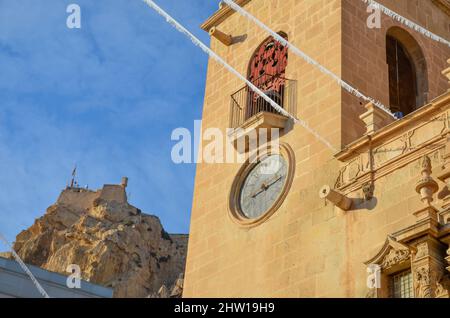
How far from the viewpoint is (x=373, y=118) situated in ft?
58.1

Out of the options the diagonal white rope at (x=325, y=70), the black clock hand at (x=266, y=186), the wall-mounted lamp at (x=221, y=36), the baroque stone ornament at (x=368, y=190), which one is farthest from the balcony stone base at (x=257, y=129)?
the wall-mounted lamp at (x=221, y=36)

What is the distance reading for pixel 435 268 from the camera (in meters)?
14.1

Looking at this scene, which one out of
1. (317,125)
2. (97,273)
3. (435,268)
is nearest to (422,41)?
(317,125)

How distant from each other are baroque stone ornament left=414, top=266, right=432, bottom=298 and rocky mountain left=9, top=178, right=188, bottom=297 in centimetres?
4965

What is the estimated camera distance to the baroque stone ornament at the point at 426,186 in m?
15.1

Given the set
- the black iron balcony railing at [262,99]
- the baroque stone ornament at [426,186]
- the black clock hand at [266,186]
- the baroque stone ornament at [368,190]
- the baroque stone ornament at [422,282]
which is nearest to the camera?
the baroque stone ornament at [422,282]

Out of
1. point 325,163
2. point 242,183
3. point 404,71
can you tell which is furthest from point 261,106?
point 404,71

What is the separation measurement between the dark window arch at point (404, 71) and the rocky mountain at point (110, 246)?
43264 mm

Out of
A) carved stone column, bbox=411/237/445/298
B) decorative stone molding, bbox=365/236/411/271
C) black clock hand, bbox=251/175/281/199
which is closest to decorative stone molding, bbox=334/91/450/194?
decorative stone molding, bbox=365/236/411/271

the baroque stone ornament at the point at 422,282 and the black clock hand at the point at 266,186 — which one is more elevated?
the black clock hand at the point at 266,186

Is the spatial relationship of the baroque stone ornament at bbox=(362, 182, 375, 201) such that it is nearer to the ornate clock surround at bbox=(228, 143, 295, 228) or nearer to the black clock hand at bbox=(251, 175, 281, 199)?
the ornate clock surround at bbox=(228, 143, 295, 228)

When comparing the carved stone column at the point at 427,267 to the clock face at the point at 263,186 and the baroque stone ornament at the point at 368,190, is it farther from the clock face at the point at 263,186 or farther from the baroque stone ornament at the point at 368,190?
the clock face at the point at 263,186

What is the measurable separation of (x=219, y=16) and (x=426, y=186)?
36.8ft

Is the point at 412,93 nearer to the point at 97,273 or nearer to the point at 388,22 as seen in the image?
the point at 388,22
